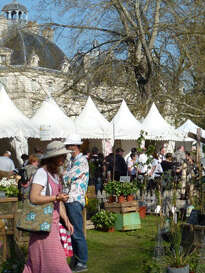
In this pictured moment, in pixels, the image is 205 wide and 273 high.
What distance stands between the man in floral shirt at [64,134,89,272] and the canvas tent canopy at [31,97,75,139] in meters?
9.44

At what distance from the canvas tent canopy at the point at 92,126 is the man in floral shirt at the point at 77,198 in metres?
10.2

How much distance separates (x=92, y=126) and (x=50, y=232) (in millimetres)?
12619

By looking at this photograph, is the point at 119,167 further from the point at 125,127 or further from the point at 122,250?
the point at 122,250

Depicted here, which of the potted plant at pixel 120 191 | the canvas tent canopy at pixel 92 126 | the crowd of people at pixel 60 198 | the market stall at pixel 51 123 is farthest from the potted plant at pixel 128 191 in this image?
the canvas tent canopy at pixel 92 126

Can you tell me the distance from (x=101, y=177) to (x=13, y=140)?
3.04m

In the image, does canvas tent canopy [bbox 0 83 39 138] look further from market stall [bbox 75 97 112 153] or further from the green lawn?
the green lawn

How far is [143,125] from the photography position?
1781 centimetres

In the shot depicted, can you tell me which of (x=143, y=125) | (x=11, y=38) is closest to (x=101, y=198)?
(x=143, y=125)

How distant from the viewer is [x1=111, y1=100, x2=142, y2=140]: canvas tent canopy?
17.1 m

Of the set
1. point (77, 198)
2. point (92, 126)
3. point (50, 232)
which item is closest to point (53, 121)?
point (92, 126)

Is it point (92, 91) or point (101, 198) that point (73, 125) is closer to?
point (92, 91)

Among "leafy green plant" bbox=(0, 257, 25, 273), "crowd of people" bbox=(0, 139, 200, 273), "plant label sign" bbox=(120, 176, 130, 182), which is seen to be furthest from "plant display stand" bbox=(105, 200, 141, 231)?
"leafy green plant" bbox=(0, 257, 25, 273)

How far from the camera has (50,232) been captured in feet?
16.0

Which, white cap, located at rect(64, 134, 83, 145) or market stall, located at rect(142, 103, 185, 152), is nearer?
white cap, located at rect(64, 134, 83, 145)
